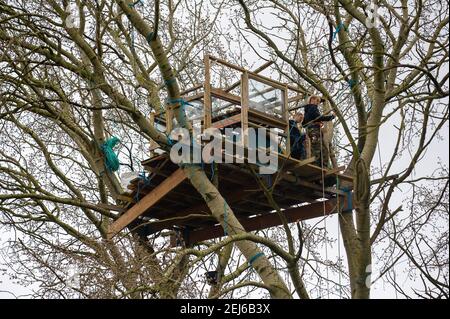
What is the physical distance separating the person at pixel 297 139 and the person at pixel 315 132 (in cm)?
11

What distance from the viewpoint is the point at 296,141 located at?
12.3 meters

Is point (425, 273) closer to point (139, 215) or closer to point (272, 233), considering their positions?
point (139, 215)

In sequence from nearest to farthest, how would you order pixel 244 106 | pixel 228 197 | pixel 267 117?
pixel 244 106 → pixel 267 117 → pixel 228 197

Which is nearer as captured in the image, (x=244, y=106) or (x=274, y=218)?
(x=244, y=106)

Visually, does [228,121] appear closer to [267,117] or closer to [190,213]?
[267,117]

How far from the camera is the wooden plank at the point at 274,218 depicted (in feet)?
42.9

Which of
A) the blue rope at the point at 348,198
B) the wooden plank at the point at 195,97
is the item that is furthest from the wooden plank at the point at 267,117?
the blue rope at the point at 348,198

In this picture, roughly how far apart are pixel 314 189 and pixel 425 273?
11.5ft

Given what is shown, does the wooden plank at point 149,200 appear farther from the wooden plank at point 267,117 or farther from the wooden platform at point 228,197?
the wooden plank at point 267,117

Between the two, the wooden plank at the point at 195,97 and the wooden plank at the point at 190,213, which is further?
the wooden plank at the point at 190,213

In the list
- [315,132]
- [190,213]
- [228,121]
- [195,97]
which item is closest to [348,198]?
[315,132]

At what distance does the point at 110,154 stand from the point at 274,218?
2960mm

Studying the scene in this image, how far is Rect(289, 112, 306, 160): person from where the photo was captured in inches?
484

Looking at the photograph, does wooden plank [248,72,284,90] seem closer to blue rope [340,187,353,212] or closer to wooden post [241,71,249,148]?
wooden post [241,71,249,148]
